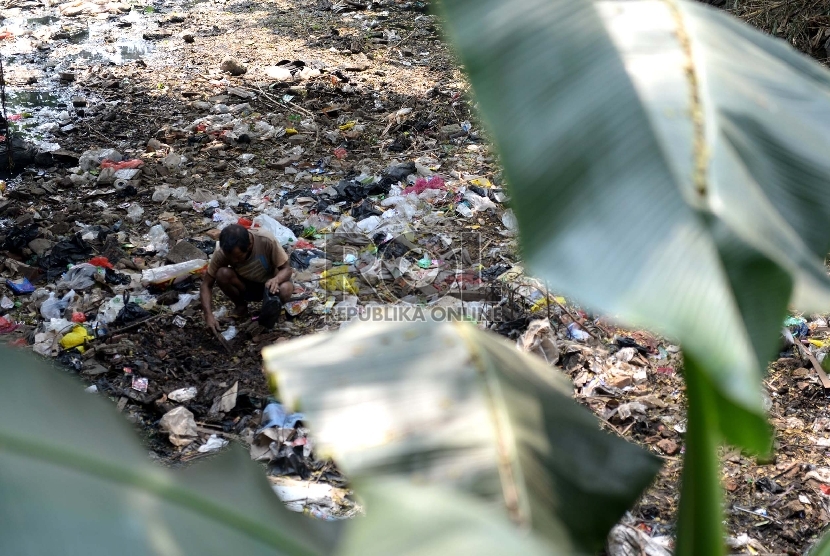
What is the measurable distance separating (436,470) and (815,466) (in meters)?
2.46

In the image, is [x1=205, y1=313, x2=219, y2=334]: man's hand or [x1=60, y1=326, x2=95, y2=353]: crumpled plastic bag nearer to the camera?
[x1=60, y1=326, x2=95, y2=353]: crumpled plastic bag

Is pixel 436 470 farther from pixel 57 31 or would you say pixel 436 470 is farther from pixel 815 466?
pixel 57 31

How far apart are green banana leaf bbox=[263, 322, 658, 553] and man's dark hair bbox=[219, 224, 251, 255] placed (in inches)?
101

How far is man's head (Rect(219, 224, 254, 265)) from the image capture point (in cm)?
335

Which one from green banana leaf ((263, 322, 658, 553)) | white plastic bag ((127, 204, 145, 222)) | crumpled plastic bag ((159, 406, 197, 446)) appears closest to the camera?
green banana leaf ((263, 322, 658, 553))

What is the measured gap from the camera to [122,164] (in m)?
4.98

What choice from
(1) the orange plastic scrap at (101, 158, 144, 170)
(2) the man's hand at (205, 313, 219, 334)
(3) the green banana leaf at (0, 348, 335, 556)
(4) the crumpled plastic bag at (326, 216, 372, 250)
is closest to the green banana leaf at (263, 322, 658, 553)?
(3) the green banana leaf at (0, 348, 335, 556)

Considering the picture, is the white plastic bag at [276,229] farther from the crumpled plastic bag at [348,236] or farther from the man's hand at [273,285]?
the man's hand at [273,285]

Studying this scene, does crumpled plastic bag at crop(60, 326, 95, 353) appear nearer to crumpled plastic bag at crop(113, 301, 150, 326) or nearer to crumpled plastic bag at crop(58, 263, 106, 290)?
crumpled plastic bag at crop(113, 301, 150, 326)

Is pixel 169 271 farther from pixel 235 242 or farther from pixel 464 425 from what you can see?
pixel 464 425


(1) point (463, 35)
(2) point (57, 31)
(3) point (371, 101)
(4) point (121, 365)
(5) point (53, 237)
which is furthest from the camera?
(2) point (57, 31)

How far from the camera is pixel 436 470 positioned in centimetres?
75

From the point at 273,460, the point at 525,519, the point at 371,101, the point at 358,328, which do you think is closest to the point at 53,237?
the point at 273,460

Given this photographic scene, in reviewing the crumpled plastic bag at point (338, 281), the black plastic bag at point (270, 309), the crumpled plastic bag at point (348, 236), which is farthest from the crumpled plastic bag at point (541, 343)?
the crumpled plastic bag at point (348, 236)
